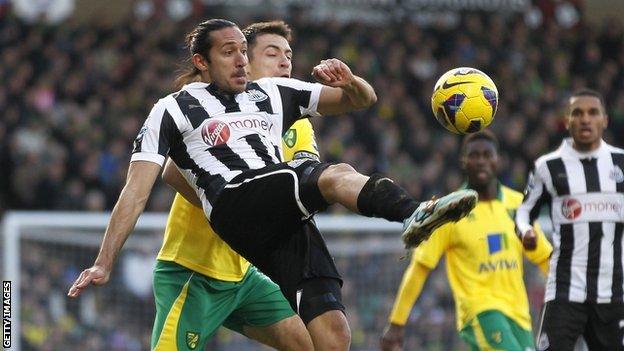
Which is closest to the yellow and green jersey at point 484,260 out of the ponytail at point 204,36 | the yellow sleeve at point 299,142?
the yellow sleeve at point 299,142

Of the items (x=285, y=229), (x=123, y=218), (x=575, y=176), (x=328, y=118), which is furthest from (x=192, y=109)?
(x=328, y=118)

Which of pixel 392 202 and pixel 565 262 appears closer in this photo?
pixel 392 202

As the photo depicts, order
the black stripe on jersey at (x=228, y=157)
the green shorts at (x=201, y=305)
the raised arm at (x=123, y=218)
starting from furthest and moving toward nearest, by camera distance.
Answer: the green shorts at (x=201, y=305)
the black stripe on jersey at (x=228, y=157)
the raised arm at (x=123, y=218)

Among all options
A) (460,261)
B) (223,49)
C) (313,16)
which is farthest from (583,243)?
(313,16)

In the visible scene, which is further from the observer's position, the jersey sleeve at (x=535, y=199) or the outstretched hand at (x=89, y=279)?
the jersey sleeve at (x=535, y=199)

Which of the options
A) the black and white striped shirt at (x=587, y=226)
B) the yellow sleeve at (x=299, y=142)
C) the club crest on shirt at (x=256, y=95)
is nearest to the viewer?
the club crest on shirt at (x=256, y=95)

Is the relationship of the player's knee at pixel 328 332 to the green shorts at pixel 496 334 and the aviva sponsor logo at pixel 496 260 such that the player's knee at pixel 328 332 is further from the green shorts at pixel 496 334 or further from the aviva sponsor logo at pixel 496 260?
the aviva sponsor logo at pixel 496 260

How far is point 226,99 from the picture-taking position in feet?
22.0

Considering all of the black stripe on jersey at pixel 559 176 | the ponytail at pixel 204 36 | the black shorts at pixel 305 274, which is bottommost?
the black shorts at pixel 305 274

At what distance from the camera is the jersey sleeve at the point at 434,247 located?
28.9 ft

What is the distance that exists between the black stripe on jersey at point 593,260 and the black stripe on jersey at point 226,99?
2.59 m

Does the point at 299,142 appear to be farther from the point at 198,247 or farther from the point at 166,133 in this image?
the point at 166,133

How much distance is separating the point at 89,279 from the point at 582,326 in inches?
134

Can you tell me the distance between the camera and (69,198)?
45.6ft
